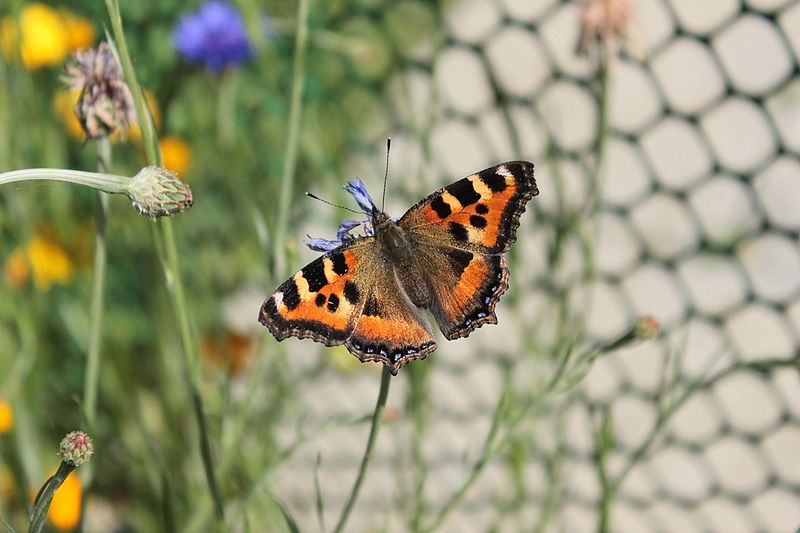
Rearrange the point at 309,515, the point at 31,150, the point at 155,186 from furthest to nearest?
1. the point at 309,515
2. the point at 31,150
3. the point at 155,186

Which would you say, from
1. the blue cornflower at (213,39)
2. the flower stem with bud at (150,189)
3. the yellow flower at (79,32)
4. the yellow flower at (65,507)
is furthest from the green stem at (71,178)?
the yellow flower at (79,32)

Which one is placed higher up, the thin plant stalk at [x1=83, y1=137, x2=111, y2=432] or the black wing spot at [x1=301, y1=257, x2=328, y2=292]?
the thin plant stalk at [x1=83, y1=137, x2=111, y2=432]

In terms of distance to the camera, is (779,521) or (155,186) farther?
(779,521)

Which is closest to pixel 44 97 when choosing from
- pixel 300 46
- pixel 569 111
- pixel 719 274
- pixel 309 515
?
pixel 300 46

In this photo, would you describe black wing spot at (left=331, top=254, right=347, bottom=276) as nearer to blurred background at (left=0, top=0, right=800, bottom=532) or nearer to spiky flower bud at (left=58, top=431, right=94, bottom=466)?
blurred background at (left=0, top=0, right=800, bottom=532)

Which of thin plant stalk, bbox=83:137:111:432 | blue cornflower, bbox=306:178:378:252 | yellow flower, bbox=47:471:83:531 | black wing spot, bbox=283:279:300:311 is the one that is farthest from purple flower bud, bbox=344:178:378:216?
yellow flower, bbox=47:471:83:531

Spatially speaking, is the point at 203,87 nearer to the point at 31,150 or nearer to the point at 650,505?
the point at 31,150

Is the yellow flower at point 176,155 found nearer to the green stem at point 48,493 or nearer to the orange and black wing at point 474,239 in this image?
the orange and black wing at point 474,239
